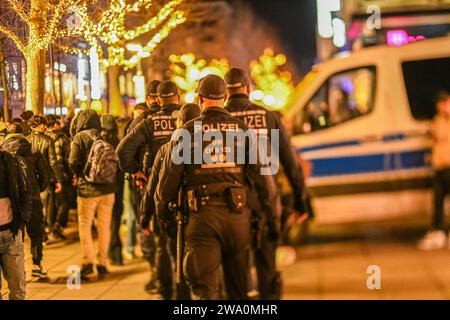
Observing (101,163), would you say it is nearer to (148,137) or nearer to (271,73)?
(148,137)

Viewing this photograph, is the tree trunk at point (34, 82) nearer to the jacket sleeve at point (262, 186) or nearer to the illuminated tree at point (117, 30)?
the illuminated tree at point (117, 30)

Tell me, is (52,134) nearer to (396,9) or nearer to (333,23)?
(396,9)

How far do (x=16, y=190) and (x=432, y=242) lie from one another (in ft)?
15.1

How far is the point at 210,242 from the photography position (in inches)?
221

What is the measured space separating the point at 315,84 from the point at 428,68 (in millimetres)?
1148

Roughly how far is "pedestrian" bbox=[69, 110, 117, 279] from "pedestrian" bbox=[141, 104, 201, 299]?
24.4 inches

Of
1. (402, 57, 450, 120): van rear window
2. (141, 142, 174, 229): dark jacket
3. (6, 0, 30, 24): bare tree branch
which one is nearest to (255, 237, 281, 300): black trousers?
(141, 142, 174, 229): dark jacket

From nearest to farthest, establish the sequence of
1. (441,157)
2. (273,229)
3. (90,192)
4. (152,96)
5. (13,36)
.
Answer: (273,229), (13,36), (90,192), (152,96), (441,157)

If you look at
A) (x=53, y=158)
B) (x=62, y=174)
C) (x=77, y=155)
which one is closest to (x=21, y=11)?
(x=53, y=158)

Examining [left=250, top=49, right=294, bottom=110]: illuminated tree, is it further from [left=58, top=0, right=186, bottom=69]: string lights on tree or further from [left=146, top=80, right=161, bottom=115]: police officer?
[left=146, top=80, right=161, bottom=115]: police officer

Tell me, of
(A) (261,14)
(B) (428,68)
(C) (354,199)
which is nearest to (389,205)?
(C) (354,199)

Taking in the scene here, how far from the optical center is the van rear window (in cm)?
839

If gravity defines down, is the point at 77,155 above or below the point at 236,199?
above
